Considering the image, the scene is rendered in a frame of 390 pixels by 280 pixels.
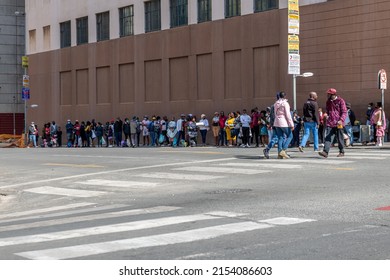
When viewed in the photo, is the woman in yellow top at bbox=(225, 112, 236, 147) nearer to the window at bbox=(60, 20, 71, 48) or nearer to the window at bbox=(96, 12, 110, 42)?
the window at bbox=(96, 12, 110, 42)

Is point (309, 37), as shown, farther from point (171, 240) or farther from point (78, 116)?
point (171, 240)

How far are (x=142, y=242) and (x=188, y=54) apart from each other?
1516 inches

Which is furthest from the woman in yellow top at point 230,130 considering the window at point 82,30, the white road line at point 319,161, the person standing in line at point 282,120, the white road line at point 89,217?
the white road line at point 89,217

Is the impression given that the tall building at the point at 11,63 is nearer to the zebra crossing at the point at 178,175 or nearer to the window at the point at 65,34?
the window at the point at 65,34

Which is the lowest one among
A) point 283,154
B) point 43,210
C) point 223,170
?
point 43,210

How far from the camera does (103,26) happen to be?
54500 millimetres

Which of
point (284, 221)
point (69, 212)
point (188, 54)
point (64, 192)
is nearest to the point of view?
point (284, 221)

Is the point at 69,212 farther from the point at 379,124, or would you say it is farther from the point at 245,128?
the point at 245,128

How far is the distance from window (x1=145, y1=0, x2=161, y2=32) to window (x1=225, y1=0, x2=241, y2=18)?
6.26m

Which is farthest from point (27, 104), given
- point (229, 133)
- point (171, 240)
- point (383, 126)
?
point (171, 240)

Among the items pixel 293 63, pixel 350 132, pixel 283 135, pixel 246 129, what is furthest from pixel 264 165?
pixel 246 129

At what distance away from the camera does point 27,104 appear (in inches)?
2499

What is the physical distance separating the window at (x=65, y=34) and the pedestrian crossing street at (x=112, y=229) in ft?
149

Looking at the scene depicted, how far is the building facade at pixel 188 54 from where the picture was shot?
126 feet
